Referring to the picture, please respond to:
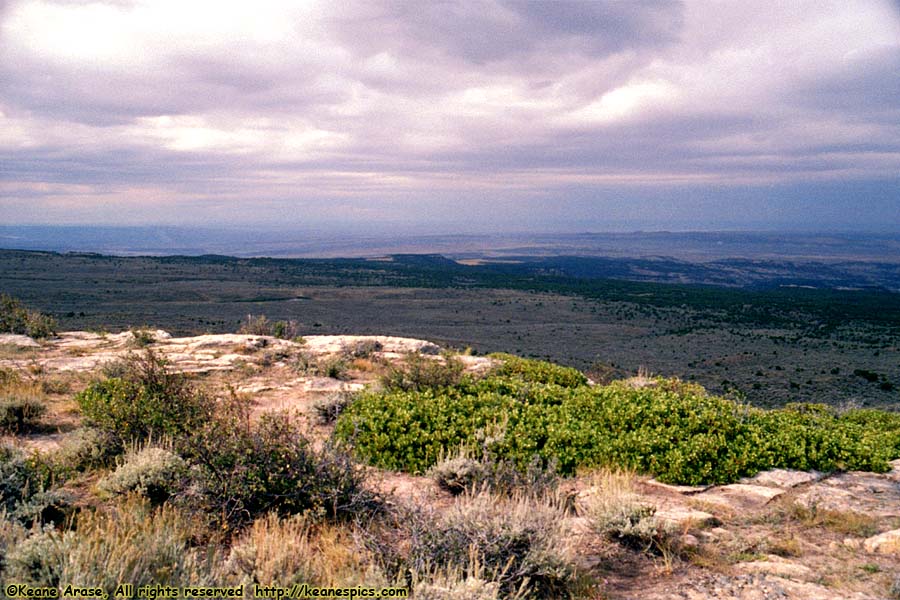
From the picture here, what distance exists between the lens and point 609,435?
621 centimetres

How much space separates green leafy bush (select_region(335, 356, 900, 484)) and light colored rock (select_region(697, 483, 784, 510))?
7.8 inches

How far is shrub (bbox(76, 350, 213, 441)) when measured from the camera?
5719 mm

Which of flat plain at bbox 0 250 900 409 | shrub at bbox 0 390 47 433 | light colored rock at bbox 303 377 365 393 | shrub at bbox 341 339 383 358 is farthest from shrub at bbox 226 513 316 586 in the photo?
flat plain at bbox 0 250 900 409

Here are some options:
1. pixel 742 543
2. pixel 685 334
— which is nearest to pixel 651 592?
pixel 742 543

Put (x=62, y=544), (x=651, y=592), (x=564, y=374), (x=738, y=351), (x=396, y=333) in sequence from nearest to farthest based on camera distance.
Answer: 1. (x=62, y=544)
2. (x=651, y=592)
3. (x=564, y=374)
4. (x=738, y=351)
5. (x=396, y=333)

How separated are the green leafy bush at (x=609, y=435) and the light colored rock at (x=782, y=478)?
10 cm

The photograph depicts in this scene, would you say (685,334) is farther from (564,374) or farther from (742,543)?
(742,543)

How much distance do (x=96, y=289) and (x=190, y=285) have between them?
32.1 ft

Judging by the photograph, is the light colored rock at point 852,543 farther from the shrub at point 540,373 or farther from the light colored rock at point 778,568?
the shrub at point 540,373

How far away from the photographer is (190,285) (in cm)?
6291

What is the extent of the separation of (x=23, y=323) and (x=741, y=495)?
16823 mm

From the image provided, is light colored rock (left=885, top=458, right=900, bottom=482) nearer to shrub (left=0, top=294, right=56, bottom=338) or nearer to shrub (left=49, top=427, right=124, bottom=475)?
shrub (left=49, top=427, right=124, bottom=475)

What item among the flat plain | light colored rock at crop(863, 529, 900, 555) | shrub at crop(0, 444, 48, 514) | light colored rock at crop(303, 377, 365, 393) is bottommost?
the flat plain

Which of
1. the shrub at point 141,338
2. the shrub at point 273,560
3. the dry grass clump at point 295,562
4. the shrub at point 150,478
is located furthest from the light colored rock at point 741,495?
the shrub at point 141,338
